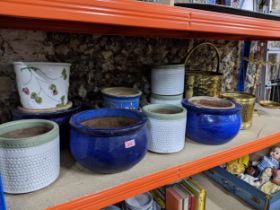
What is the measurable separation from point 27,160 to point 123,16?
249 mm

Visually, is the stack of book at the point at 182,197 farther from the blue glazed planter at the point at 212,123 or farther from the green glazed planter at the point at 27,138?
the green glazed planter at the point at 27,138

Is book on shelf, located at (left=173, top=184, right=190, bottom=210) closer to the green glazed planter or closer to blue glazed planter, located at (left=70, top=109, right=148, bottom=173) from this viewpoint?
blue glazed planter, located at (left=70, top=109, right=148, bottom=173)

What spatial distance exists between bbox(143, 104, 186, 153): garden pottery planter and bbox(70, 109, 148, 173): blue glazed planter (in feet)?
0.19

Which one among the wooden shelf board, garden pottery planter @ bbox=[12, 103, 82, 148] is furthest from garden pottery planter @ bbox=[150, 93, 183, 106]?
garden pottery planter @ bbox=[12, 103, 82, 148]

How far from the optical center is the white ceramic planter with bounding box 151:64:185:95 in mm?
589

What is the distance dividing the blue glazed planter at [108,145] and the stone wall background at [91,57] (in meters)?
0.25

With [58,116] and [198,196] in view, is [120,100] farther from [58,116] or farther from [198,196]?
[198,196]

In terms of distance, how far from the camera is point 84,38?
0.64 m

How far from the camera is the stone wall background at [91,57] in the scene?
1.81 feet

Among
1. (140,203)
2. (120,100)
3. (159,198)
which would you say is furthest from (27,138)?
(159,198)

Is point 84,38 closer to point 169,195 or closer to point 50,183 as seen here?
point 50,183

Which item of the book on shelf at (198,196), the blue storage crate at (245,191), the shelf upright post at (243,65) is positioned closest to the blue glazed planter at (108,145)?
the book on shelf at (198,196)

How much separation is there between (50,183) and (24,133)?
0.30ft

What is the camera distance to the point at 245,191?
765 millimetres
